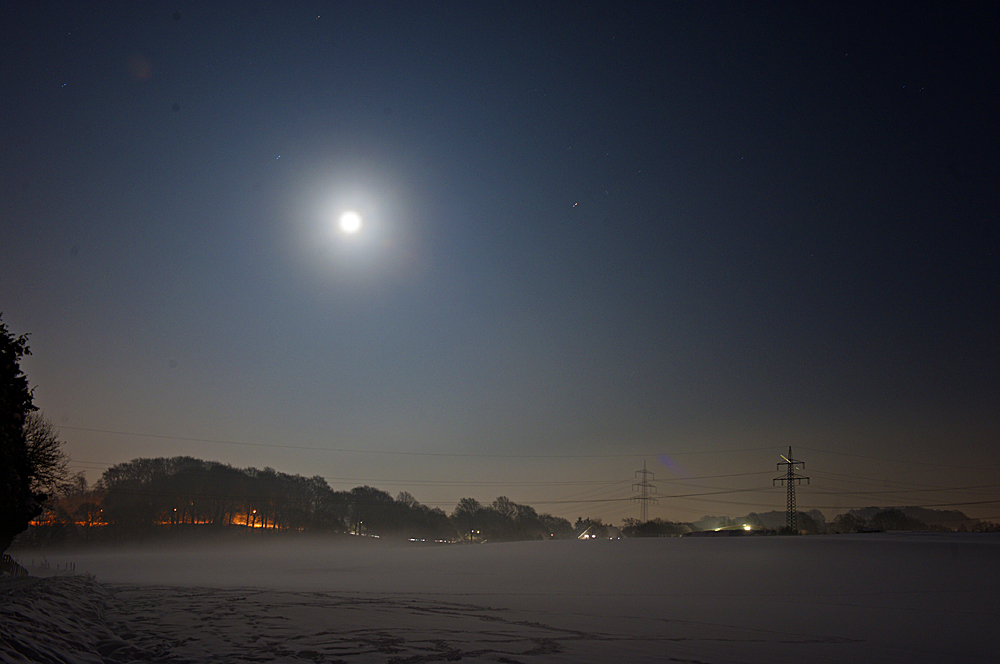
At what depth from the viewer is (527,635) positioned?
538 inches

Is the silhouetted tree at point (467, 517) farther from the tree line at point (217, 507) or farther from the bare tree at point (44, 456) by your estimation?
the bare tree at point (44, 456)

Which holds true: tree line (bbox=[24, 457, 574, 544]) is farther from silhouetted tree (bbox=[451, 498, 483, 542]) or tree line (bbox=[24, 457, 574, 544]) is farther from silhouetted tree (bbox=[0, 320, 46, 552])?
silhouetted tree (bbox=[0, 320, 46, 552])

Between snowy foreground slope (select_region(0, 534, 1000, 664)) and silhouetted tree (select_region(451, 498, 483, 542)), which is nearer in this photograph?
snowy foreground slope (select_region(0, 534, 1000, 664))

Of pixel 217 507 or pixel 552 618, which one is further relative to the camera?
pixel 217 507

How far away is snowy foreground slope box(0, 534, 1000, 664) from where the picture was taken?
11414 millimetres

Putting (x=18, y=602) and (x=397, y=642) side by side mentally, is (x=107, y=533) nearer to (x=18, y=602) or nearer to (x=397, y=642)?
(x=18, y=602)

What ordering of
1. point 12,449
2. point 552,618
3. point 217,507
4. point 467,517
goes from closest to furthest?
point 552,618
point 12,449
point 217,507
point 467,517

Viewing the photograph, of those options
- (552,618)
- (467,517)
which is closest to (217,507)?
(467,517)

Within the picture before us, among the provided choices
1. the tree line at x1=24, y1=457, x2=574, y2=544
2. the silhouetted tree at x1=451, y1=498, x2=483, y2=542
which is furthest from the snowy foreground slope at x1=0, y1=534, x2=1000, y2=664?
the silhouetted tree at x1=451, y1=498, x2=483, y2=542

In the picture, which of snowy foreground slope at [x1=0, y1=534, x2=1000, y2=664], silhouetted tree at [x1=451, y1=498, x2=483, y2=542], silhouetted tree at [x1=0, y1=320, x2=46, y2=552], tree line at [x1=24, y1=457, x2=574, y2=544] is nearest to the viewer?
snowy foreground slope at [x1=0, y1=534, x2=1000, y2=664]

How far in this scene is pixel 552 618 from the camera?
1695cm

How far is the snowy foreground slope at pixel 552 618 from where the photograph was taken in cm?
1141

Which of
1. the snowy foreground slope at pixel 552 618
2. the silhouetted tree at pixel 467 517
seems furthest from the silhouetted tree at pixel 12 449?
the silhouetted tree at pixel 467 517

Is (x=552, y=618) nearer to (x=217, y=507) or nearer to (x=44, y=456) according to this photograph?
(x=44, y=456)
